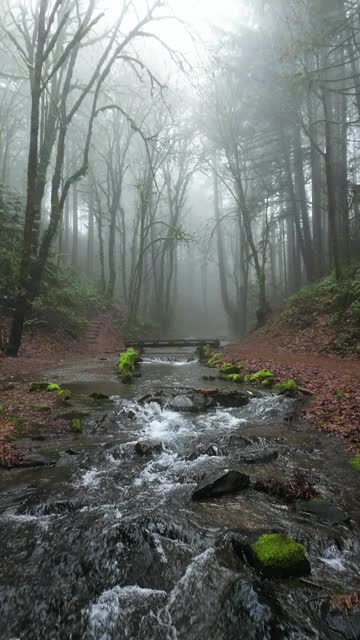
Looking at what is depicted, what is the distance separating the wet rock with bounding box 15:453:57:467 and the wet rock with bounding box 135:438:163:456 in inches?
46.4

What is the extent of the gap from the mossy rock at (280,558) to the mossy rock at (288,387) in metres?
5.20

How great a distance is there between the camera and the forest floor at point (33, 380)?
6180mm

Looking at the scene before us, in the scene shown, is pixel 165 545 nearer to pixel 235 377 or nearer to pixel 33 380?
pixel 33 380

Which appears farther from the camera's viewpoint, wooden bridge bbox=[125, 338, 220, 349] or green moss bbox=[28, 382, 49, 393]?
wooden bridge bbox=[125, 338, 220, 349]

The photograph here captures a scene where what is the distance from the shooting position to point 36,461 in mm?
5297

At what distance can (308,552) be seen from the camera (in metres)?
3.60

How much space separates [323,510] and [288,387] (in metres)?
4.54

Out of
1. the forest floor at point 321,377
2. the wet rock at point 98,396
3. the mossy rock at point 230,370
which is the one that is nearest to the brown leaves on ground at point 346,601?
the forest floor at point 321,377

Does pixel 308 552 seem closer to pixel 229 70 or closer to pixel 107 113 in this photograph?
pixel 229 70

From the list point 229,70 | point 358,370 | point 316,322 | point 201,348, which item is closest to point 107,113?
point 229,70

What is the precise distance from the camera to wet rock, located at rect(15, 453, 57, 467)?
17.2 feet

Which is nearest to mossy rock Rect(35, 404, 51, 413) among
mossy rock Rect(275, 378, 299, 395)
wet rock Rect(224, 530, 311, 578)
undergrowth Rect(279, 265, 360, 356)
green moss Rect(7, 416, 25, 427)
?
green moss Rect(7, 416, 25, 427)

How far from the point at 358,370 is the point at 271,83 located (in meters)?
15.1

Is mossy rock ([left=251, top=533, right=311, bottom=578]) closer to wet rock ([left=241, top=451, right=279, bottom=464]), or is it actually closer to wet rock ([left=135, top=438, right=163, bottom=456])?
wet rock ([left=241, top=451, right=279, bottom=464])
